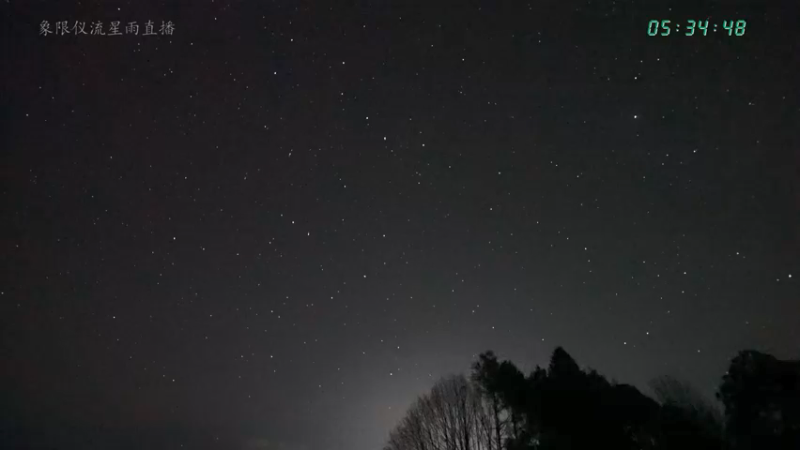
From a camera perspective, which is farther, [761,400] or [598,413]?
[598,413]

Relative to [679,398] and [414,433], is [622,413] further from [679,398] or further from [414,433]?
[414,433]

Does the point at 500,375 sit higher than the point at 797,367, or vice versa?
the point at 500,375

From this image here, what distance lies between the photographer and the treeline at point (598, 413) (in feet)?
52.5

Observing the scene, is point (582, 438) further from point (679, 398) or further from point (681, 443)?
point (679, 398)

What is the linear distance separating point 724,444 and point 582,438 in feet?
16.9

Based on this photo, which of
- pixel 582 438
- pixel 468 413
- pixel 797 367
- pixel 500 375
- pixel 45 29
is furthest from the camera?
pixel 468 413

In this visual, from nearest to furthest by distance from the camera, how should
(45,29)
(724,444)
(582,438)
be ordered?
(45,29)
(724,444)
(582,438)

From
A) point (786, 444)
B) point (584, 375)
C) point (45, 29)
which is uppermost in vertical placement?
point (45, 29)

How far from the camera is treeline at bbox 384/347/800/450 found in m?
16.0

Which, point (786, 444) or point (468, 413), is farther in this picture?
point (468, 413)

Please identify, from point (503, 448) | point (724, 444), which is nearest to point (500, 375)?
point (503, 448)

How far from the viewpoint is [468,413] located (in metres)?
29.0

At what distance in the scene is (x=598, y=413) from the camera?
71.4 feet

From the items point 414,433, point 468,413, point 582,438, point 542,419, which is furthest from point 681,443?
point 414,433
